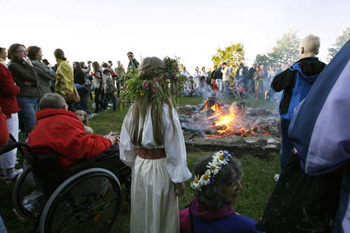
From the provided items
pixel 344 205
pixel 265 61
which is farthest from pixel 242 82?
pixel 344 205

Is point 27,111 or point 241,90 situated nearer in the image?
point 27,111

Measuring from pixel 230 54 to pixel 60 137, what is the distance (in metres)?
46.0

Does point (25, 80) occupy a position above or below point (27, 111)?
above

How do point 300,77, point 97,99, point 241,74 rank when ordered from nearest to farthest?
point 300,77 < point 97,99 < point 241,74

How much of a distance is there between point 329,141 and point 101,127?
739 centimetres

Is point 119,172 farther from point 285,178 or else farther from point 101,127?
point 101,127

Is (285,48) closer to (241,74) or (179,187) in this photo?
(241,74)

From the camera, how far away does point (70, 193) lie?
2.44 metres

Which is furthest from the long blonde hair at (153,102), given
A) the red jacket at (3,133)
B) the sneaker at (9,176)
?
the sneaker at (9,176)

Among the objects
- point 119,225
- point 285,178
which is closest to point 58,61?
point 119,225

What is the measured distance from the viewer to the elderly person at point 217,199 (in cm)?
184

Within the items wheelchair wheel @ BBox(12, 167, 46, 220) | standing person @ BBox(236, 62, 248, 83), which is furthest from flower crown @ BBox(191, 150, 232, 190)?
standing person @ BBox(236, 62, 248, 83)

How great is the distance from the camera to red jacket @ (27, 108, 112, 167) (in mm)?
2398

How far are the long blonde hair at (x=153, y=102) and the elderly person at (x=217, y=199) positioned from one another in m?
0.56
